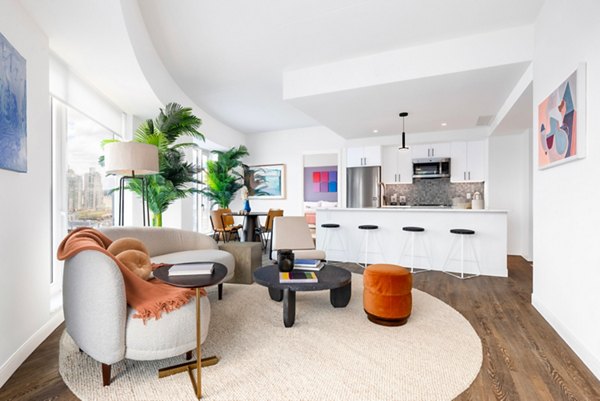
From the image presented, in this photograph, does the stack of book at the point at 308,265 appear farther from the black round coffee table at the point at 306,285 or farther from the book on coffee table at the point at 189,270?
the book on coffee table at the point at 189,270

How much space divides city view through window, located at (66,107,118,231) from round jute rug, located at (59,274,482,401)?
160 cm

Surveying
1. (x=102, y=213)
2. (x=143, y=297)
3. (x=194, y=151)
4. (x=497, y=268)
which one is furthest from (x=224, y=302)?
(x=194, y=151)

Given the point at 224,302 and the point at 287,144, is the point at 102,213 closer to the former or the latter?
the point at 224,302

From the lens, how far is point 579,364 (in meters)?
1.99

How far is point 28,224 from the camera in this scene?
2178mm

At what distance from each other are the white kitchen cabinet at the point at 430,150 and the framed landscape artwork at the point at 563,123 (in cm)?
352

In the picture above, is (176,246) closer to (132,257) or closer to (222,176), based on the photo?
(132,257)

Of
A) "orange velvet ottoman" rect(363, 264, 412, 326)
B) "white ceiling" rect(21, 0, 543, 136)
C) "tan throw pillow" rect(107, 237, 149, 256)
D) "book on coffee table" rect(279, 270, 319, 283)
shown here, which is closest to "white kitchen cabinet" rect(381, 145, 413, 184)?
"white ceiling" rect(21, 0, 543, 136)

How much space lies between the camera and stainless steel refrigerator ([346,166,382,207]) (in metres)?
6.73

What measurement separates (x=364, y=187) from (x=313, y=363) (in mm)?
5226

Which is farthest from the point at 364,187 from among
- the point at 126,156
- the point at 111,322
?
the point at 111,322

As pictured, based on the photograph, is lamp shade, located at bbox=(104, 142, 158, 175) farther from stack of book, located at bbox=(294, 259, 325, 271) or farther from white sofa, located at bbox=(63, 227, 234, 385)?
stack of book, located at bbox=(294, 259, 325, 271)

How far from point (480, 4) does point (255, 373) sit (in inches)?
142

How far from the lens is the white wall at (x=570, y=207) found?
1.95 m
